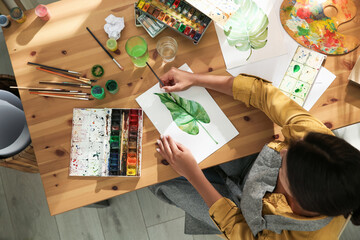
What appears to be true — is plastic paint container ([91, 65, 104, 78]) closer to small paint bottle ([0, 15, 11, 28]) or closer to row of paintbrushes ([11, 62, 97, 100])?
row of paintbrushes ([11, 62, 97, 100])

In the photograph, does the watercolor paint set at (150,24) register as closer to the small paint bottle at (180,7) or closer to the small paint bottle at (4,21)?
the small paint bottle at (180,7)

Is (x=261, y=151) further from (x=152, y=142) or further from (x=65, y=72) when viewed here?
(x=65, y=72)

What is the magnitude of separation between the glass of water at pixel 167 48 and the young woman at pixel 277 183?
2.2 inches

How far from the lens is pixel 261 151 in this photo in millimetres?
1011

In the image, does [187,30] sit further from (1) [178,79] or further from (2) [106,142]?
(2) [106,142]

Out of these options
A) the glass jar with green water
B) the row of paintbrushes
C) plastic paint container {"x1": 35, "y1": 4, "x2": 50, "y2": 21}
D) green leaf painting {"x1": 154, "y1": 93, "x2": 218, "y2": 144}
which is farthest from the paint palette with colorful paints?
plastic paint container {"x1": 35, "y1": 4, "x2": 50, "y2": 21}

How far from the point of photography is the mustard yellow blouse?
93 centimetres

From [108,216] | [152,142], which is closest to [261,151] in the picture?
[152,142]

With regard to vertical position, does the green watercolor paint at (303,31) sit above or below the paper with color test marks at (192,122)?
above

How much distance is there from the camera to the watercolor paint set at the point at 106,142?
39.9 inches

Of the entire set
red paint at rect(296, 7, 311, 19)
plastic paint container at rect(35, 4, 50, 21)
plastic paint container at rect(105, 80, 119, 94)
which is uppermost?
red paint at rect(296, 7, 311, 19)

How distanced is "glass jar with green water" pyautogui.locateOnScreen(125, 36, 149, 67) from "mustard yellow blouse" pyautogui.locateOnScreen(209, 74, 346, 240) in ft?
1.18

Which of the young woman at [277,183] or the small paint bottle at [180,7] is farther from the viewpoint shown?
the small paint bottle at [180,7]

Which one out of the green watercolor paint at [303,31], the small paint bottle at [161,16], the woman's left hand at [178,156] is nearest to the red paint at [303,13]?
the green watercolor paint at [303,31]
